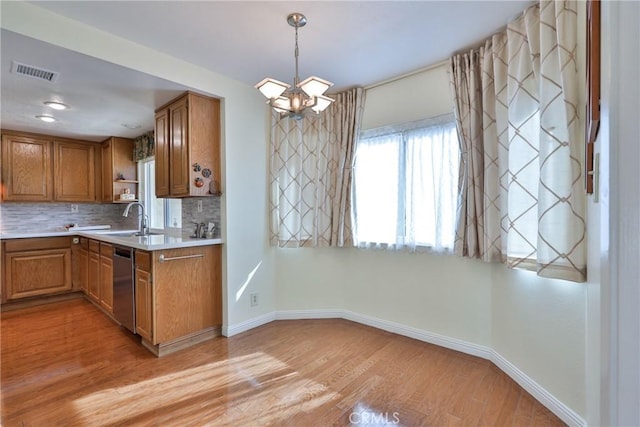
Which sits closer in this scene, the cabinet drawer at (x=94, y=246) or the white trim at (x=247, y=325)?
the white trim at (x=247, y=325)

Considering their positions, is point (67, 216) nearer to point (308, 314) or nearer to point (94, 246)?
point (94, 246)

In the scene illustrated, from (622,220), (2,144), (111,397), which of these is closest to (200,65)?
(111,397)

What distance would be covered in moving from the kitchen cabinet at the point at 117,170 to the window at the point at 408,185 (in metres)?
3.56

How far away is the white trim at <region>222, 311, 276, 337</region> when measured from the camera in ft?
9.30

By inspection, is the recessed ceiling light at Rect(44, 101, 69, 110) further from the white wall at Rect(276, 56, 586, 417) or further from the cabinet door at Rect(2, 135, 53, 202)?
the white wall at Rect(276, 56, 586, 417)

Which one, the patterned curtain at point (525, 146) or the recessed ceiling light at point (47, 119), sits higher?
the recessed ceiling light at point (47, 119)

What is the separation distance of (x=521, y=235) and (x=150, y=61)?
2.95 metres

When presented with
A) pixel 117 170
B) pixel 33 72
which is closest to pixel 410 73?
pixel 33 72

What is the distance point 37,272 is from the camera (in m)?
3.76

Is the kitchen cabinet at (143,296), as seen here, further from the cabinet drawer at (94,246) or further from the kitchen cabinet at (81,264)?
the kitchen cabinet at (81,264)

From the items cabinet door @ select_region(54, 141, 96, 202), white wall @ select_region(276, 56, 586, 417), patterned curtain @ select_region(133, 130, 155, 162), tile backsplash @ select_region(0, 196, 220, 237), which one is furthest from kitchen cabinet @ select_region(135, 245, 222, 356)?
cabinet door @ select_region(54, 141, 96, 202)

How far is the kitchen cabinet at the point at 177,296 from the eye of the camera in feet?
8.02

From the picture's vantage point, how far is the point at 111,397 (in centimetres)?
188

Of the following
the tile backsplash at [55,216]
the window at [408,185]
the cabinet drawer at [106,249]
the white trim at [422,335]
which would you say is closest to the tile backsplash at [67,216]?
the tile backsplash at [55,216]
